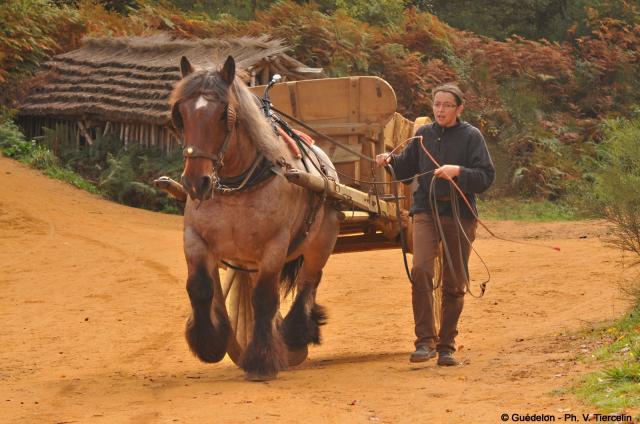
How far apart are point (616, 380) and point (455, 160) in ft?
7.91

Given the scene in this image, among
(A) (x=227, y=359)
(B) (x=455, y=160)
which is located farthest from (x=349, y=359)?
(B) (x=455, y=160)

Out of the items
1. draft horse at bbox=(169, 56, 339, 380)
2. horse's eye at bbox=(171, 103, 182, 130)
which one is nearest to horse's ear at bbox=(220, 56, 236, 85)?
draft horse at bbox=(169, 56, 339, 380)

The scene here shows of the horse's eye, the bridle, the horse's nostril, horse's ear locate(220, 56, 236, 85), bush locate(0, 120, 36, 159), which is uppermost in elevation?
horse's ear locate(220, 56, 236, 85)

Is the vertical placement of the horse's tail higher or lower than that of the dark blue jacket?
lower

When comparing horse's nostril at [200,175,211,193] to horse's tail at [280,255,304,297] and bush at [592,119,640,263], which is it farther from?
bush at [592,119,640,263]

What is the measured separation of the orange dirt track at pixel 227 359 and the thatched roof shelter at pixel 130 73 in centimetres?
222

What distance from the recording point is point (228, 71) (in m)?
7.66

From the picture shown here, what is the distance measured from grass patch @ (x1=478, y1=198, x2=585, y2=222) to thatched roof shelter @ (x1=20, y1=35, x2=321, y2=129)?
13.7 ft

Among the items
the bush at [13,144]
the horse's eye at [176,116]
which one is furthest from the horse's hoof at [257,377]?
the bush at [13,144]

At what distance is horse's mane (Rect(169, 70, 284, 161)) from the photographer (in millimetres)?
7461

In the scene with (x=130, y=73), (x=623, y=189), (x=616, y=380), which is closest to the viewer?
(x=616, y=380)

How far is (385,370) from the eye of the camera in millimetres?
8078

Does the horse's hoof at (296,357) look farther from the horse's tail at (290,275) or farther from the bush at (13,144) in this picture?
the bush at (13,144)

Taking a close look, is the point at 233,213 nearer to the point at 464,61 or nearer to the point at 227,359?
the point at 227,359
